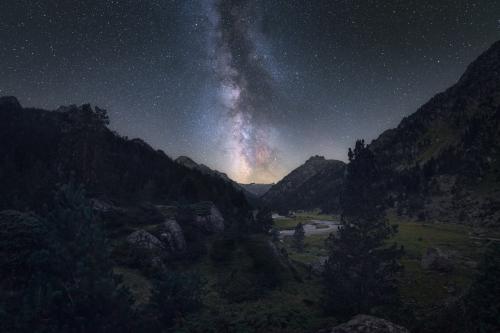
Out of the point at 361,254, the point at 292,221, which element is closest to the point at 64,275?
the point at 361,254

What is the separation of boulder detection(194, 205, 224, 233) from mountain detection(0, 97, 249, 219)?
16.2 feet

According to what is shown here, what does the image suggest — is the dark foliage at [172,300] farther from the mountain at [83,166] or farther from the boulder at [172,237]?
the mountain at [83,166]

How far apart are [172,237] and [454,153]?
125m

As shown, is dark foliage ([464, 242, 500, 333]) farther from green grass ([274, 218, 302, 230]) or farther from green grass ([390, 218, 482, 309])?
green grass ([274, 218, 302, 230])

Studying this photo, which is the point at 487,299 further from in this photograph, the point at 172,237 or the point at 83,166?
the point at 83,166

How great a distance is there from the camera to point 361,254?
25.4 meters

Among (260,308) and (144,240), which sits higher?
(144,240)

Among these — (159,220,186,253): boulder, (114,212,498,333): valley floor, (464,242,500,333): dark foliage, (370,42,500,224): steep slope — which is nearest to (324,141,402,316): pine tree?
(114,212,498,333): valley floor

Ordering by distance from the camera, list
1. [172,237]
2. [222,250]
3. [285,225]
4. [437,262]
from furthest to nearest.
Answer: [285,225] → [437,262] → [222,250] → [172,237]

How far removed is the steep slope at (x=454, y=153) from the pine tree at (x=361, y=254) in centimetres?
5810

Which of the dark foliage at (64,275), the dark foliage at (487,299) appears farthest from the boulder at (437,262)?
the dark foliage at (64,275)

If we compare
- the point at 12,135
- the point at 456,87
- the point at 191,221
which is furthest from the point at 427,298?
the point at 456,87

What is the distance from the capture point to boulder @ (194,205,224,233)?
38.4 metres

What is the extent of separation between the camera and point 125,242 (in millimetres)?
26969
